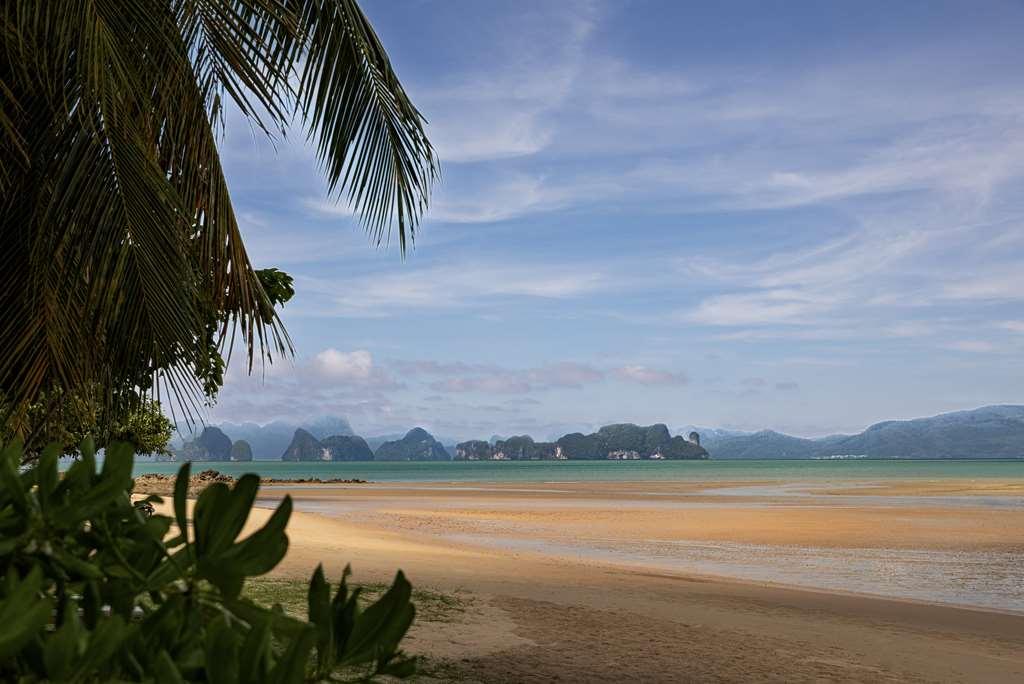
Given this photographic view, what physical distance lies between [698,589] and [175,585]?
12.0 m

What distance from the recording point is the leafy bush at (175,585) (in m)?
0.61

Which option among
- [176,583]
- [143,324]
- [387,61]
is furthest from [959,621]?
[176,583]

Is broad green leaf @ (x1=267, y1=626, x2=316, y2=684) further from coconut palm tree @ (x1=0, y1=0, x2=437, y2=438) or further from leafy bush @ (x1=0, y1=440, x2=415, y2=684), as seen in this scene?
coconut palm tree @ (x1=0, y1=0, x2=437, y2=438)

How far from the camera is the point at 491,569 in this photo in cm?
1316

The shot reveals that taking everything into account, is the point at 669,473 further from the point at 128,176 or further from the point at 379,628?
the point at 379,628

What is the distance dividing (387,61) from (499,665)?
13.5ft

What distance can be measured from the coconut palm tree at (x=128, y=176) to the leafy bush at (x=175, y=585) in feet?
13.2

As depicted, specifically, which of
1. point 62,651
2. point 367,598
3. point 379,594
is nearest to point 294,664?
point 62,651

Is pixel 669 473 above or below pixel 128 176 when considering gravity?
below

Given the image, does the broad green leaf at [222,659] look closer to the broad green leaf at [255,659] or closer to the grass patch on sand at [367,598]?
the broad green leaf at [255,659]

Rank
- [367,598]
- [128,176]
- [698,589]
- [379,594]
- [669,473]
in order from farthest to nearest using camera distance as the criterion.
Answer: [669,473], [698,589], [379,594], [367,598], [128,176]

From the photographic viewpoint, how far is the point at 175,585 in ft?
2.40

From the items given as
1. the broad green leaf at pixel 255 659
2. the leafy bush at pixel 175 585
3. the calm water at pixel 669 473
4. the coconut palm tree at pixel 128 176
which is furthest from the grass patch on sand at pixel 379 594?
the calm water at pixel 669 473

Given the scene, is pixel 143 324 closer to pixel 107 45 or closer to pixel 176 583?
pixel 107 45
